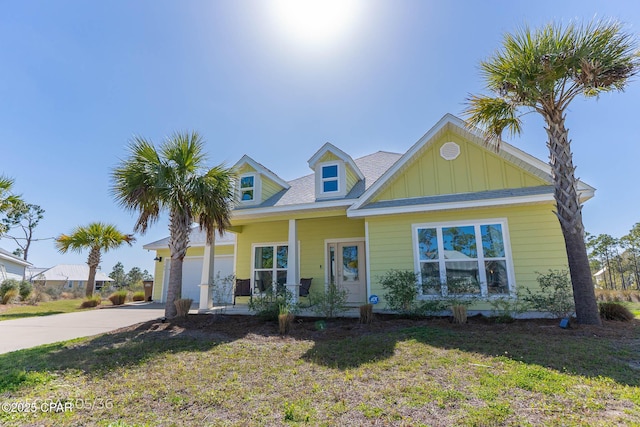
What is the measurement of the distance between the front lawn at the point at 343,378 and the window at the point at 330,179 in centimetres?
513

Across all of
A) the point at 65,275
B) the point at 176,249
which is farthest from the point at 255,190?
the point at 65,275

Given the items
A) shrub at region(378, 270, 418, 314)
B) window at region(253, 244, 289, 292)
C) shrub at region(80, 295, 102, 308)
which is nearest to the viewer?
shrub at region(378, 270, 418, 314)

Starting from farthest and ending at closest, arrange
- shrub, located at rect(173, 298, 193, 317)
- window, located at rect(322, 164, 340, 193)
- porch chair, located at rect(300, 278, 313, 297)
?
porch chair, located at rect(300, 278, 313, 297) → window, located at rect(322, 164, 340, 193) → shrub, located at rect(173, 298, 193, 317)

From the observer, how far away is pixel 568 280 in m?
6.91

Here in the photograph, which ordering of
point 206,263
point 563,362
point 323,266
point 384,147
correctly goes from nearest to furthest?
point 563,362 < point 206,263 < point 323,266 < point 384,147

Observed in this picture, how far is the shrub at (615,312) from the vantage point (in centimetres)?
667

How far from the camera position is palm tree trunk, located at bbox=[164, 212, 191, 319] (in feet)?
27.4

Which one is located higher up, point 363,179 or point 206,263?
point 363,179

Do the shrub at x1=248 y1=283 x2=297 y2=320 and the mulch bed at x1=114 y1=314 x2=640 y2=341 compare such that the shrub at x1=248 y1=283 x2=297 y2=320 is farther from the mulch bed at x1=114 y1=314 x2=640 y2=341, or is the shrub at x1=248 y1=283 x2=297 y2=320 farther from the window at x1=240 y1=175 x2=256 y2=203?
the window at x1=240 y1=175 x2=256 y2=203

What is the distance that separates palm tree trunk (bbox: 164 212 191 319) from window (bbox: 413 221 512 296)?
6383mm

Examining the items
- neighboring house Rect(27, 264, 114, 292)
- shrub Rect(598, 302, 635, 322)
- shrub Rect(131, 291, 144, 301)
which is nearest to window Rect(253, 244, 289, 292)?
shrub Rect(598, 302, 635, 322)

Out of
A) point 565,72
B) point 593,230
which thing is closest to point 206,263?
point 565,72

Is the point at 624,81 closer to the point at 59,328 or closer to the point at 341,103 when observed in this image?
the point at 341,103

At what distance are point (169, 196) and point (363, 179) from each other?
661cm
